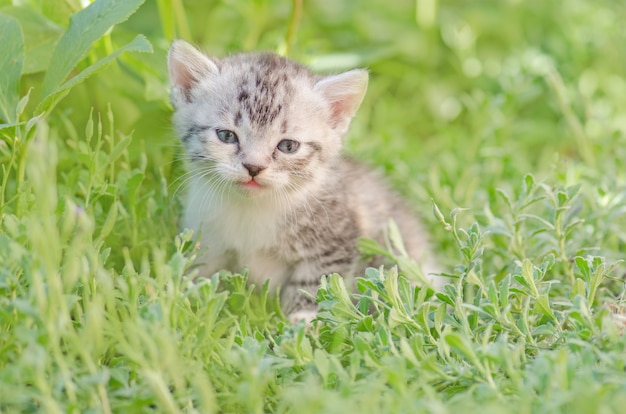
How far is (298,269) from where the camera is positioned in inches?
104

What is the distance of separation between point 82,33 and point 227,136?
0.53 m

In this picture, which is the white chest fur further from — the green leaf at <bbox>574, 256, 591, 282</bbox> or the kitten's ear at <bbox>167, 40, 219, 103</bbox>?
the green leaf at <bbox>574, 256, 591, 282</bbox>

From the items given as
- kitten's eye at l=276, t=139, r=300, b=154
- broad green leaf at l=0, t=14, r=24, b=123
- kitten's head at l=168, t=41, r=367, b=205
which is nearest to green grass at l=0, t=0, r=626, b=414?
broad green leaf at l=0, t=14, r=24, b=123

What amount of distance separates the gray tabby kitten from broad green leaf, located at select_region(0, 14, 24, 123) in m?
0.49

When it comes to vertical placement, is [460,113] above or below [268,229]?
above

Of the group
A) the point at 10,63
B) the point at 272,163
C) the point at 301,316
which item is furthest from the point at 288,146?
the point at 10,63

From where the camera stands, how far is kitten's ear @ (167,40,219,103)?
260cm

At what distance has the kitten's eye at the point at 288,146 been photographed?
253 centimetres

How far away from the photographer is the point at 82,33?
225 cm

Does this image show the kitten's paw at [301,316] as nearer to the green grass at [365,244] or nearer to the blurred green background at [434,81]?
the green grass at [365,244]

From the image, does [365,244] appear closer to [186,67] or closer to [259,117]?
[259,117]

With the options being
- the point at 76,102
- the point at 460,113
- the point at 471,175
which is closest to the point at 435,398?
the point at 471,175

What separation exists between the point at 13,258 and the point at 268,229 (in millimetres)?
1031

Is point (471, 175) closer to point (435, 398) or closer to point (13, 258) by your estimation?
point (435, 398)
